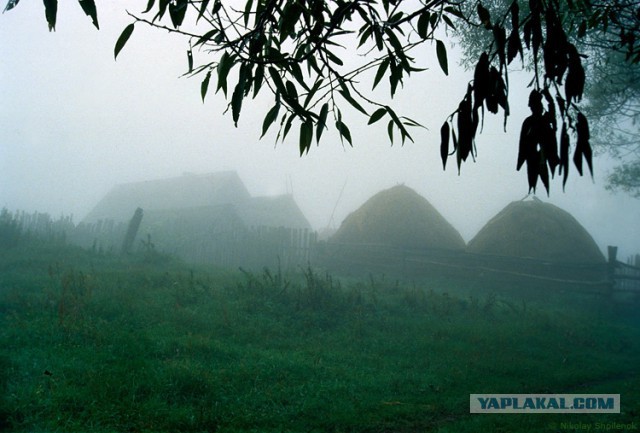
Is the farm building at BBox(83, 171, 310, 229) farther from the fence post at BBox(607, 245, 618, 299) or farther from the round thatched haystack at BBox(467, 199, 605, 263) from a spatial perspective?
the fence post at BBox(607, 245, 618, 299)

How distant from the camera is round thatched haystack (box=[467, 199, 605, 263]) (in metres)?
16.8

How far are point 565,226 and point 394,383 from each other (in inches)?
596

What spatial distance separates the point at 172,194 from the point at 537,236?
1079 inches

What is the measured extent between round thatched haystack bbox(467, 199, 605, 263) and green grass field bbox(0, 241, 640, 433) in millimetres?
6322

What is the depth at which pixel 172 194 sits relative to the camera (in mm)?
35531

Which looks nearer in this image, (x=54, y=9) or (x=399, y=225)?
(x=54, y=9)

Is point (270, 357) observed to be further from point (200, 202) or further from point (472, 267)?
point (200, 202)

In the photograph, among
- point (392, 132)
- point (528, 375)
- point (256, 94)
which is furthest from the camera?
point (528, 375)

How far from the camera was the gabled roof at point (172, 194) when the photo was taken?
32.7 meters

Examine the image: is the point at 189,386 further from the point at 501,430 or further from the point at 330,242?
the point at 330,242

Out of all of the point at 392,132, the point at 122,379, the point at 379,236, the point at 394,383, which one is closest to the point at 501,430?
the point at 394,383

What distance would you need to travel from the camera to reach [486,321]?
9.95m

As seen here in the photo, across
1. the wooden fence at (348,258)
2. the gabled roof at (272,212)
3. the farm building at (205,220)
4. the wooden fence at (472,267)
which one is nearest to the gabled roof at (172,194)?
the farm building at (205,220)

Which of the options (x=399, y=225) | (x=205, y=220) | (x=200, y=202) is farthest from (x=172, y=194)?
(x=399, y=225)
